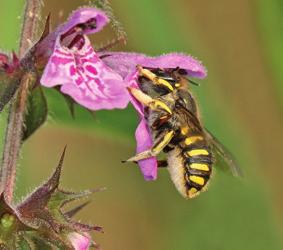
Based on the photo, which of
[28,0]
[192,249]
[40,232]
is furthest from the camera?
[192,249]

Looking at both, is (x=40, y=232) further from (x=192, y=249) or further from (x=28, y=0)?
(x=192, y=249)

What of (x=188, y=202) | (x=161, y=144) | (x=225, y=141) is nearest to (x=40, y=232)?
(x=161, y=144)

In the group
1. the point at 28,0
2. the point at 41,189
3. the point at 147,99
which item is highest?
the point at 28,0

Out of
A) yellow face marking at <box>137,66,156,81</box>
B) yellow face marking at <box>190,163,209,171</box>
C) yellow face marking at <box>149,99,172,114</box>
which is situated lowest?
yellow face marking at <box>190,163,209,171</box>

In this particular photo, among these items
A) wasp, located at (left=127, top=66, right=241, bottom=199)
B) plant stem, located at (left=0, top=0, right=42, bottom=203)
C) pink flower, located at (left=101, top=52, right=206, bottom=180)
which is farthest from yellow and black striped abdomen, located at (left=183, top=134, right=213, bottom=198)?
plant stem, located at (left=0, top=0, right=42, bottom=203)

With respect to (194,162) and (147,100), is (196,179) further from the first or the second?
(147,100)

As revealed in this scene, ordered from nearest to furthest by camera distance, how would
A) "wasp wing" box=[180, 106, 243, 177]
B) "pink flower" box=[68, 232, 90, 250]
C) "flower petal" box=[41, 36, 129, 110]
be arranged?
"flower petal" box=[41, 36, 129, 110] → "pink flower" box=[68, 232, 90, 250] → "wasp wing" box=[180, 106, 243, 177]

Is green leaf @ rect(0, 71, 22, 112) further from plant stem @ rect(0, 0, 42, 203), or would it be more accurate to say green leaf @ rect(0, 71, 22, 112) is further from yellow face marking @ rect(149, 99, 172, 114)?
yellow face marking @ rect(149, 99, 172, 114)

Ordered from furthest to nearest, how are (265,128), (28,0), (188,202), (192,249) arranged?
(265,128)
(188,202)
(192,249)
(28,0)
